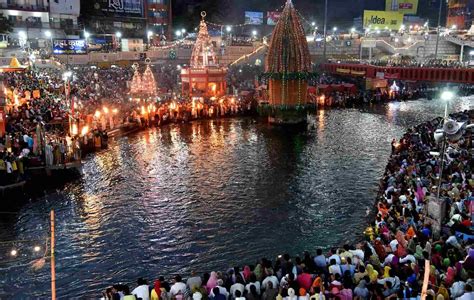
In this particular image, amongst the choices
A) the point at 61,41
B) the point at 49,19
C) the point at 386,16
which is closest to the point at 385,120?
the point at 61,41

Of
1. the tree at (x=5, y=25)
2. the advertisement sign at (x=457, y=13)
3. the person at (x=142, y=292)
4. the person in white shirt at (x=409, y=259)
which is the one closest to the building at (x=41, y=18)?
the tree at (x=5, y=25)

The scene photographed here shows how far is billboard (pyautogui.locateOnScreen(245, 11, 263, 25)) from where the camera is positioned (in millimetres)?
84188

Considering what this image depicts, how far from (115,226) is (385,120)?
27.1 meters

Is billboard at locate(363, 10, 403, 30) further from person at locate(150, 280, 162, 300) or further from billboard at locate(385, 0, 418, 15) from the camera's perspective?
person at locate(150, 280, 162, 300)

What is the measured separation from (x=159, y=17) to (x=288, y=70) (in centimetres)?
5062

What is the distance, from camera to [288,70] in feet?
113

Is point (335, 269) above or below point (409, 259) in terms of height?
below

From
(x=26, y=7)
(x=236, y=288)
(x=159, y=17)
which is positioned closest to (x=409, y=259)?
(x=236, y=288)

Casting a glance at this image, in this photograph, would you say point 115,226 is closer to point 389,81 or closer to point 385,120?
point 385,120

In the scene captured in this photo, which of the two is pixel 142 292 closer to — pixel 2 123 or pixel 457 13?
pixel 2 123

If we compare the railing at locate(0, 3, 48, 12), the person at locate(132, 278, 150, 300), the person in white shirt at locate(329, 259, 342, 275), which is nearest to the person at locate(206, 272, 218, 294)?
the person at locate(132, 278, 150, 300)

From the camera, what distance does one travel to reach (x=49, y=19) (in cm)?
6156

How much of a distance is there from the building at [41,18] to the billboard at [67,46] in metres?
6.30

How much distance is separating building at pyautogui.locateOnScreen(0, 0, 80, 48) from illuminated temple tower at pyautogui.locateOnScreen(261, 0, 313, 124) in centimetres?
3156
